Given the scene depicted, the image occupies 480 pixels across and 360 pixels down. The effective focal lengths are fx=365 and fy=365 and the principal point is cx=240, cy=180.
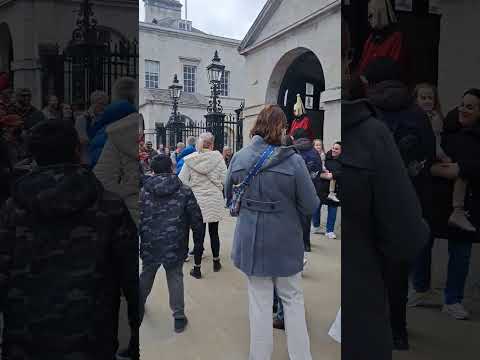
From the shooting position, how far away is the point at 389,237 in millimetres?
941

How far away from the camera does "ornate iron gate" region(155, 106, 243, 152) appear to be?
94.3 inches

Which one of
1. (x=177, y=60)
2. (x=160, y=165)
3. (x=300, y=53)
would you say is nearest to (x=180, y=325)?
(x=160, y=165)

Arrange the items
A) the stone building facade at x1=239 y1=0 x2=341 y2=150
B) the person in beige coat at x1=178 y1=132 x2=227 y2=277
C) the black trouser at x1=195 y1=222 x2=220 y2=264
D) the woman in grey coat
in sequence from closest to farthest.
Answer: the stone building facade at x1=239 y1=0 x2=341 y2=150 < the woman in grey coat < the black trouser at x1=195 y1=222 x2=220 y2=264 < the person in beige coat at x1=178 y1=132 x2=227 y2=277

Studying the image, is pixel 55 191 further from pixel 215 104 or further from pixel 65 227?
pixel 215 104

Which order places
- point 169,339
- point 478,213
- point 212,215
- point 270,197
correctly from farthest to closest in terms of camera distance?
point 212,215 → point 270,197 → point 169,339 → point 478,213

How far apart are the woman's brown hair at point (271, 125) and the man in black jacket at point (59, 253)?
2.07ft

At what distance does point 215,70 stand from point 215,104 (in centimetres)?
39

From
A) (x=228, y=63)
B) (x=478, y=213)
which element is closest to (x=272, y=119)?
(x=478, y=213)

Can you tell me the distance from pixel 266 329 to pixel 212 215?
657 mm

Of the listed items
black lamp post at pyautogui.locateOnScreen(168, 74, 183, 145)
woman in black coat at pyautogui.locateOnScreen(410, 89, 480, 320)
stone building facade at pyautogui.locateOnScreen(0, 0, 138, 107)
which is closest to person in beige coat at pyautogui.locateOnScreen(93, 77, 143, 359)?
stone building facade at pyautogui.locateOnScreen(0, 0, 138, 107)

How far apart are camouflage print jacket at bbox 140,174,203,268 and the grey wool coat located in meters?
0.21

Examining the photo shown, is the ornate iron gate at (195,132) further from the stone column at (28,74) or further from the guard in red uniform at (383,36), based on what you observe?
the guard in red uniform at (383,36)

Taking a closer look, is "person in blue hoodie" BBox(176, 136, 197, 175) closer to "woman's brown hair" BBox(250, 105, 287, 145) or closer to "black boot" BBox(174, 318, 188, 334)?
"woman's brown hair" BBox(250, 105, 287, 145)

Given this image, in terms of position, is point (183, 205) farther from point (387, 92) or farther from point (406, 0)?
point (406, 0)
